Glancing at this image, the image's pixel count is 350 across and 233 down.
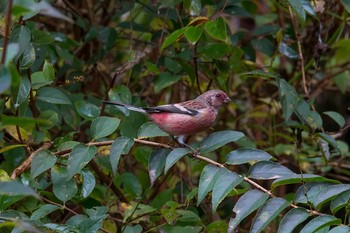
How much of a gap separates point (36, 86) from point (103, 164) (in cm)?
55

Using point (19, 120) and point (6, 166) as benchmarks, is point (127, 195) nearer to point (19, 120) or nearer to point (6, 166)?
point (6, 166)

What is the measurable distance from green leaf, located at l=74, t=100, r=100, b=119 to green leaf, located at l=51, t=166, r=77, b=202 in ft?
1.89

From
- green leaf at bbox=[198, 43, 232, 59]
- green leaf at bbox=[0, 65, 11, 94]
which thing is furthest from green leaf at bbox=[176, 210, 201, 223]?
green leaf at bbox=[0, 65, 11, 94]

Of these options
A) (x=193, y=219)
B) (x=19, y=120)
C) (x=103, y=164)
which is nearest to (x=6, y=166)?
(x=103, y=164)

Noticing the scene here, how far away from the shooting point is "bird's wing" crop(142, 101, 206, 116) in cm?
342

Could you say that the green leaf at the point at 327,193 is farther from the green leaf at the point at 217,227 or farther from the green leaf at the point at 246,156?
the green leaf at the point at 217,227

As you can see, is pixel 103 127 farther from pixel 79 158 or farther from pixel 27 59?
pixel 27 59

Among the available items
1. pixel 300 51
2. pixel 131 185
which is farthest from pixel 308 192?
pixel 300 51

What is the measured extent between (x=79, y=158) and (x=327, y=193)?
985 millimetres

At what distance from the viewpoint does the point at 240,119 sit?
16.7ft

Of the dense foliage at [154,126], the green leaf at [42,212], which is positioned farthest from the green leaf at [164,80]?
the green leaf at [42,212]

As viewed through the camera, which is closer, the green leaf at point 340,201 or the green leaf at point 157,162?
the green leaf at point 340,201

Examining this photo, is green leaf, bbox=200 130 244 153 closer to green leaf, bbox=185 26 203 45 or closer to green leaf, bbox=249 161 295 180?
green leaf, bbox=249 161 295 180

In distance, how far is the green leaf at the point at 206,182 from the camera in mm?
2574
